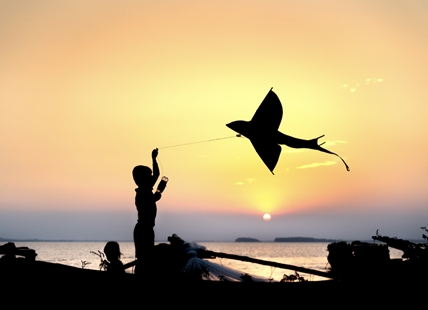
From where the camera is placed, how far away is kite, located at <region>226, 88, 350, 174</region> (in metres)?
8.19

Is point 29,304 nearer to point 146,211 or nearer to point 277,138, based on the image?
point 146,211

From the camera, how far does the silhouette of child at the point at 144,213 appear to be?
6.99 metres

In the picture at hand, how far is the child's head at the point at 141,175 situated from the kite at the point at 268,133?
1869 mm

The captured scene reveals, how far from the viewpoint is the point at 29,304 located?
252 inches

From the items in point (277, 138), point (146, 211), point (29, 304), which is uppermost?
point (277, 138)

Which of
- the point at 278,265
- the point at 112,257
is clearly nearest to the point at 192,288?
the point at 112,257

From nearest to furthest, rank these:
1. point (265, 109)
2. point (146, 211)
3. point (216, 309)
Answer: point (216, 309)
point (146, 211)
point (265, 109)

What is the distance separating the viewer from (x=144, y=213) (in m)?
7.02

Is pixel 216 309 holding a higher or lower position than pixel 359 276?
lower

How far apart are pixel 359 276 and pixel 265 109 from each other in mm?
3298

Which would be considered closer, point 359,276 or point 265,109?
point 359,276

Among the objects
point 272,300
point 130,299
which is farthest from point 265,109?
point 130,299

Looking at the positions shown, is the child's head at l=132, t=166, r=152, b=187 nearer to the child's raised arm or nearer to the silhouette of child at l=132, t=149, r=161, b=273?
the silhouette of child at l=132, t=149, r=161, b=273

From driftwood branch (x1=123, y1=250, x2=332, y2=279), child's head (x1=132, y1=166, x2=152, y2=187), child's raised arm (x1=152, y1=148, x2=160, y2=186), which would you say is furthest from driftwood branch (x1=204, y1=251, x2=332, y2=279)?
child's head (x1=132, y1=166, x2=152, y2=187)
